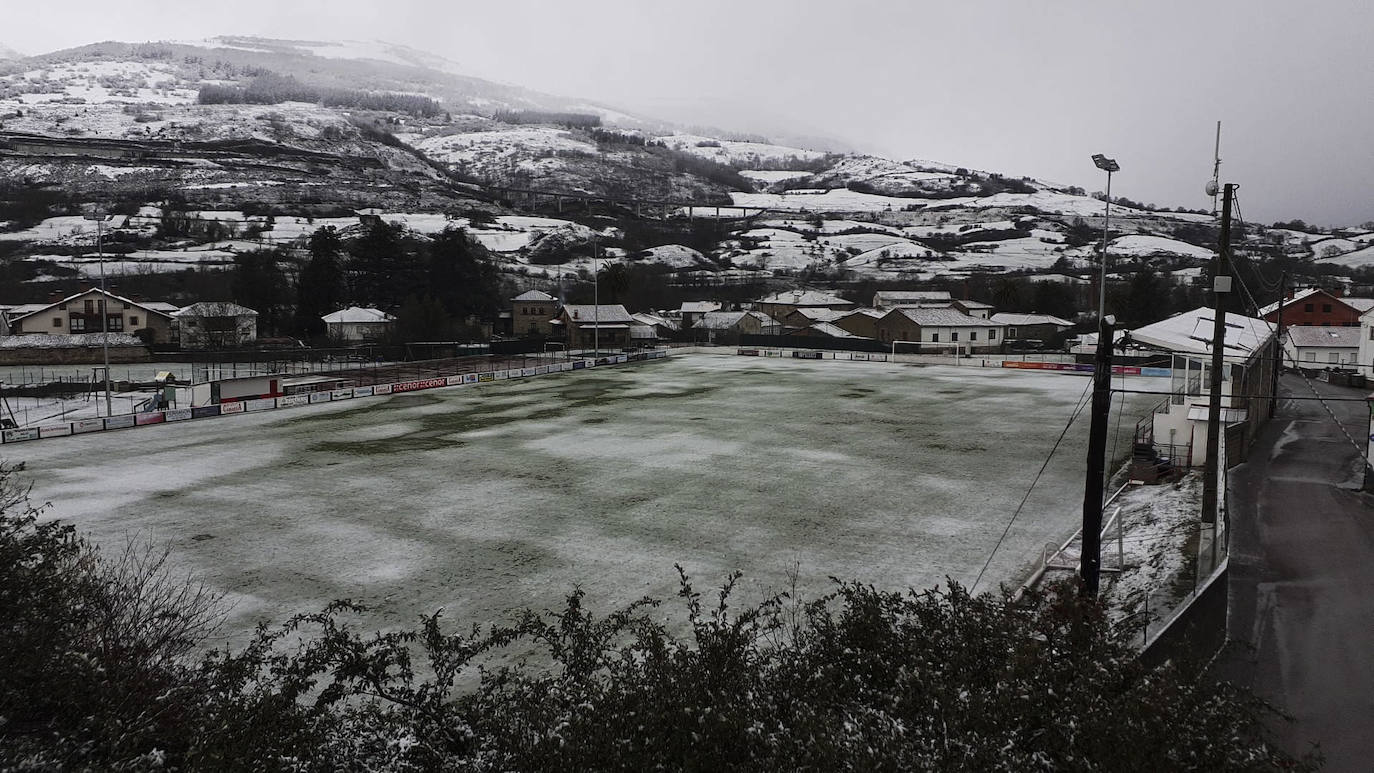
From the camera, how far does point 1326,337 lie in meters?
70.4

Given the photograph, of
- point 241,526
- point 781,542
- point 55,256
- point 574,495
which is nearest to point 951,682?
point 781,542

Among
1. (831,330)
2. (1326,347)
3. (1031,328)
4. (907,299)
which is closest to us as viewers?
(1326,347)

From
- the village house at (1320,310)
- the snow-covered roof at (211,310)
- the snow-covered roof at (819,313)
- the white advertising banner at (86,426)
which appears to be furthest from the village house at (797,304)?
the white advertising banner at (86,426)

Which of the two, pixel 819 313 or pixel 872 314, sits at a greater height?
pixel 819 313

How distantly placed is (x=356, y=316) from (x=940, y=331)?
61553 millimetres

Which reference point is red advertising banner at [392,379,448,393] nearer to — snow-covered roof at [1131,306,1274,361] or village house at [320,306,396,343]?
village house at [320,306,396,343]

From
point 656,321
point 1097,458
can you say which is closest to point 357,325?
point 656,321

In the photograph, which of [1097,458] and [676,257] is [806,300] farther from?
[1097,458]

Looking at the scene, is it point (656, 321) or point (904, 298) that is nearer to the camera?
point (656, 321)

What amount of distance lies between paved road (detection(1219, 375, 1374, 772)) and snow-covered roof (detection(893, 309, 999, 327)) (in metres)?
61.8

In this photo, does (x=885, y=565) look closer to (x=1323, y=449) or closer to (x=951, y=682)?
(x=951, y=682)

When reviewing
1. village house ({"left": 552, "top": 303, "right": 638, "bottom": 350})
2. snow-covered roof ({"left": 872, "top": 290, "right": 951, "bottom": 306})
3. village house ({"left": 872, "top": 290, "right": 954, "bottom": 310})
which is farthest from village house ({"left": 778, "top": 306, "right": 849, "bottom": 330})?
village house ({"left": 552, "top": 303, "right": 638, "bottom": 350})

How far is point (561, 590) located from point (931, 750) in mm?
12165

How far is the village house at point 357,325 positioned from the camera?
271 ft
